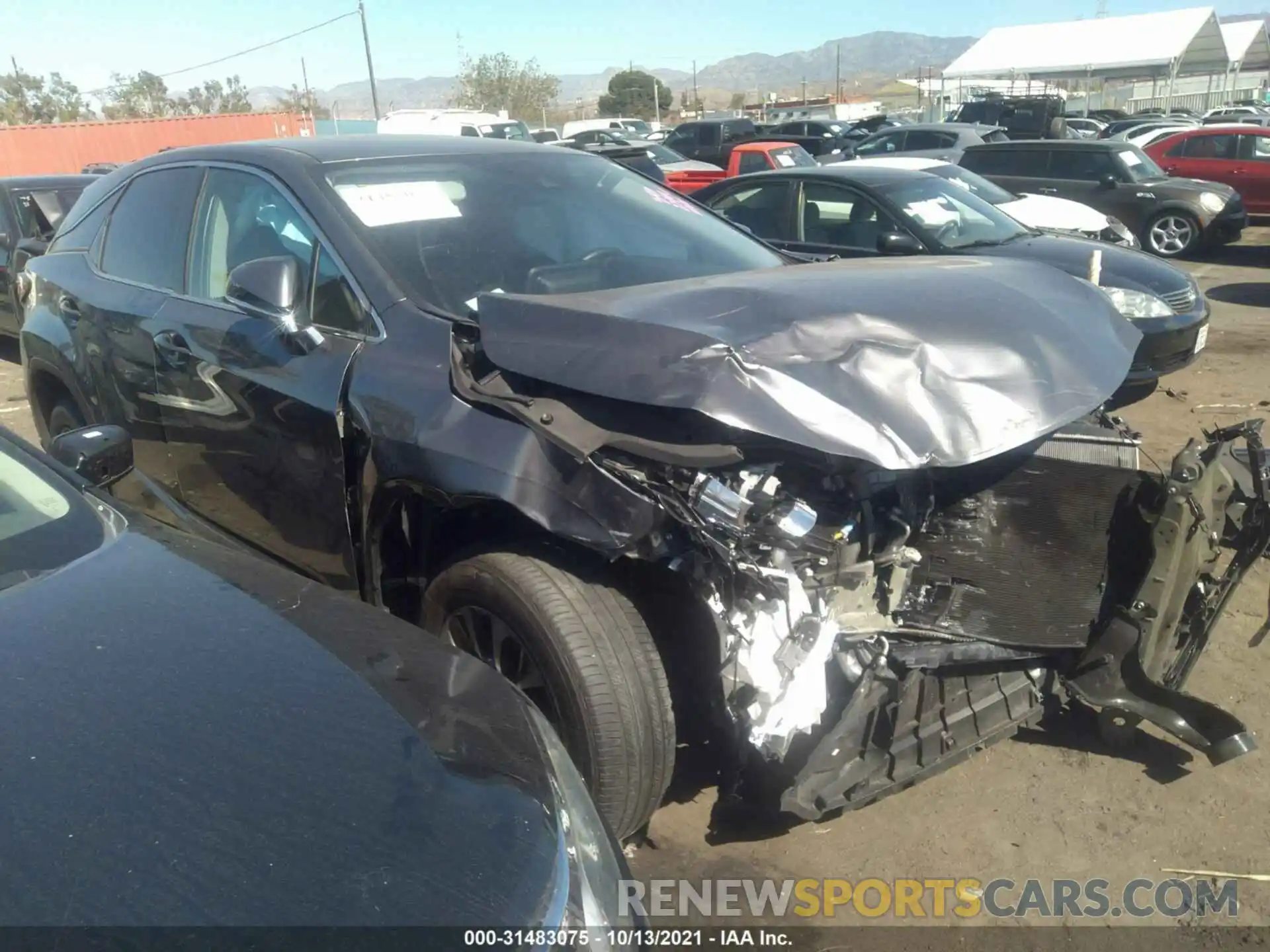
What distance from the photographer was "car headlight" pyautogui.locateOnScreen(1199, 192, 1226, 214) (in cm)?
1257

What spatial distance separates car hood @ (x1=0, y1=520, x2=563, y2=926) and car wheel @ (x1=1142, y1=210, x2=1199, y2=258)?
13288 millimetres

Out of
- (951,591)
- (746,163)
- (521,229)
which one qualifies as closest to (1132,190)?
(746,163)

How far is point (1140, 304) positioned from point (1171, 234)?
7.49 m

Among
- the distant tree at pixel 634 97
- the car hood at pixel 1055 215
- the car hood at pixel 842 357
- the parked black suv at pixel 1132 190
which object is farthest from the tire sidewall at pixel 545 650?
the distant tree at pixel 634 97

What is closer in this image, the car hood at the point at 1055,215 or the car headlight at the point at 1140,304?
the car headlight at the point at 1140,304

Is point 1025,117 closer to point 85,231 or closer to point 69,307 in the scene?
point 85,231

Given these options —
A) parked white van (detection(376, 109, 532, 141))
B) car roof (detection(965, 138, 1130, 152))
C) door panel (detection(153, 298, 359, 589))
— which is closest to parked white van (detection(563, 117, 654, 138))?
parked white van (detection(376, 109, 532, 141))

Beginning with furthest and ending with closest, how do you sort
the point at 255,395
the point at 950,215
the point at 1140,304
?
the point at 950,215 → the point at 1140,304 → the point at 255,395

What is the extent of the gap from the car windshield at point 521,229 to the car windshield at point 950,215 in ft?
11.9

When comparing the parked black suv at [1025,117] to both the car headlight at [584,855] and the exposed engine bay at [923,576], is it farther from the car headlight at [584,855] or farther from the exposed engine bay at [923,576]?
the car headlight at [584,855]

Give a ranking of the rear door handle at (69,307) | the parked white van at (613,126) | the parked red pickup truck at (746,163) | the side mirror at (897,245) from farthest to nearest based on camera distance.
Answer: the parked white van at (613,126) < the parked red pickup truck at (746,163) < the side mirror at (897,245) < the rear door handle at (69,307)

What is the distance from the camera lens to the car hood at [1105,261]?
6.74m

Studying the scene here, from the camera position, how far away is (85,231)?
4.38 m

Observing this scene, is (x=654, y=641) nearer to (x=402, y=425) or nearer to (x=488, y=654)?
(x=488, y=654)
